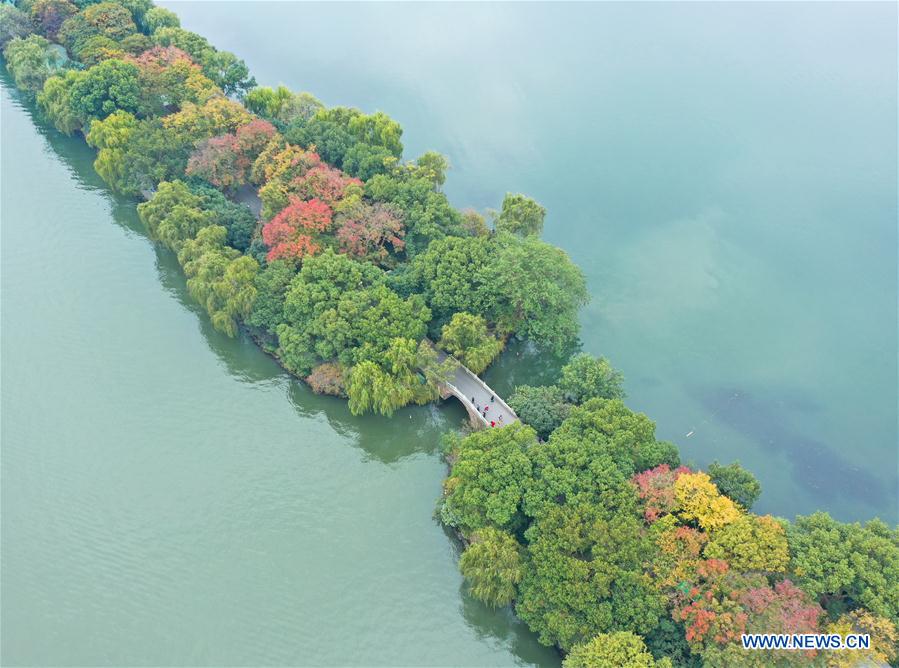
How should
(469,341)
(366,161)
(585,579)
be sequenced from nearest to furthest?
1. (585,579)
2. (469,341)
3. (366,161)

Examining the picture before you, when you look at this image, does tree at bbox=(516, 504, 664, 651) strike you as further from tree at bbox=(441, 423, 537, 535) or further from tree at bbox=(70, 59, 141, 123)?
tree at bbox=(70, 59, 141, 123)

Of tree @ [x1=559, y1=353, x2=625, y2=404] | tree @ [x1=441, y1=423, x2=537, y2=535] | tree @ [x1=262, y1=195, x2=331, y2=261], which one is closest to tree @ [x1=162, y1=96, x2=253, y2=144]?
tree @ [x1=262, y1=195, x2=331, y2=261]

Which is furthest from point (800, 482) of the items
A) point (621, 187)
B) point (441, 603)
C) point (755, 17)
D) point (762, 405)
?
point (755, 17)

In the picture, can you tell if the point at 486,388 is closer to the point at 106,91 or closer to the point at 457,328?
the point at 457,328

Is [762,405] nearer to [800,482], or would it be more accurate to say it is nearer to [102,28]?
[800,482]

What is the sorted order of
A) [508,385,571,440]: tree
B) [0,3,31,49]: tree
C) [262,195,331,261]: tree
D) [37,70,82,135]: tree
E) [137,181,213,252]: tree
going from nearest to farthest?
[508,385,571,440]: tree < [262,195,331,261]: tree < [137,181,213,252]: tree < [37,70,82,135]: tree < [0,3,31,49]: tree

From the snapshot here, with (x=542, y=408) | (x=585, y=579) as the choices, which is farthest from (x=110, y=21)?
(x=585, y=579)
